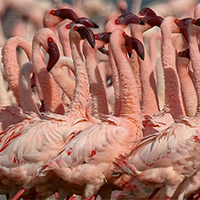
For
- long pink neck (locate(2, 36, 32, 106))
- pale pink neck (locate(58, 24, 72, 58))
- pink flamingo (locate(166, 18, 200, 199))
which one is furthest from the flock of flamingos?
pale pink neck (locate(58, 24, 72, 58))

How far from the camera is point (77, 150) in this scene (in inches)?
287

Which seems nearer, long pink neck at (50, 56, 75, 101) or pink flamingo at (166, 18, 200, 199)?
pink flamingo at (166, 18, 200, 199)

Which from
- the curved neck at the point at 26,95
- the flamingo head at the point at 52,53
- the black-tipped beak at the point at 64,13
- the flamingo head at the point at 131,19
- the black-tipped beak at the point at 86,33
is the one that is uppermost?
the black-tipped beak at the point at 86,33

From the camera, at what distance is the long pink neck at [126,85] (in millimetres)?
7633

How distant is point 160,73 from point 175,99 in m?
2.43

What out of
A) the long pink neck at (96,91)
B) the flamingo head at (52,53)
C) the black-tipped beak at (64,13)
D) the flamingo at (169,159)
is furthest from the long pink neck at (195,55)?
the black-tipped beak at (64,13)

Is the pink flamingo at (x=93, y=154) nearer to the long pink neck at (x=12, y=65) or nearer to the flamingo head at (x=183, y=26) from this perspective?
the flamingo head at (x=183, y=26)

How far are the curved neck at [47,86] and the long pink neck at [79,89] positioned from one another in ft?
2.60

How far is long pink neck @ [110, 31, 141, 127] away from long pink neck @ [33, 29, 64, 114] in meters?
1.31

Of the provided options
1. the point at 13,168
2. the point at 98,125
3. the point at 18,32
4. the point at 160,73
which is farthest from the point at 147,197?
the point at 18,32

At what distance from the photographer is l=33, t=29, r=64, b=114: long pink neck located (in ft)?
29.8

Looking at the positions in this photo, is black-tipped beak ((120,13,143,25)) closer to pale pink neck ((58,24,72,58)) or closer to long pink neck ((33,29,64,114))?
long pink neck ((33,29,64,114))

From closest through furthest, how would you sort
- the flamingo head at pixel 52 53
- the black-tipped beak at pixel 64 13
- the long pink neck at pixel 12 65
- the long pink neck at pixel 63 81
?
the flamingo head at pixel 52 53 → the long pink neck at pixel 63 81 → the long pink neck at pixel 12 65 → the black-tipped beak at pixel 64 13

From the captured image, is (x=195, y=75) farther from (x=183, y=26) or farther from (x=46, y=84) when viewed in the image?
(x=46, y=84)
